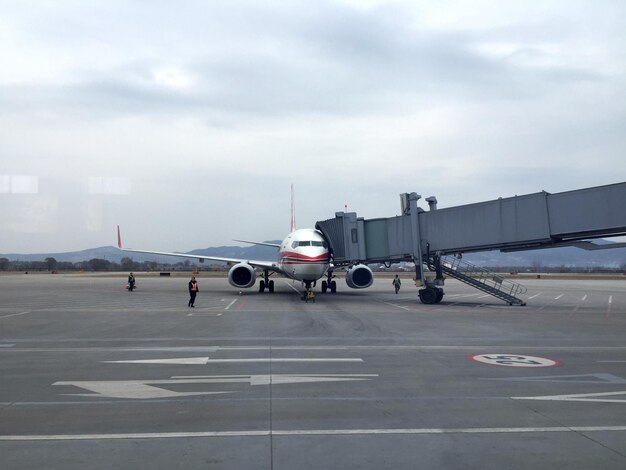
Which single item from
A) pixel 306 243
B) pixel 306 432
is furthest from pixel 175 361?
pixel 306 243

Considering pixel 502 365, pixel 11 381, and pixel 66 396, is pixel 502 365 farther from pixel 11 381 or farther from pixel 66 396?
pixel 11 381

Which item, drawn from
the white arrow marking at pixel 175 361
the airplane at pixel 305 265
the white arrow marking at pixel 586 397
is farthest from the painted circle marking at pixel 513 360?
the airplane at pixel 305 265

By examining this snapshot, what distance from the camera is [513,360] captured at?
543 inches

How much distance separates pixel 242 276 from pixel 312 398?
3057 cm

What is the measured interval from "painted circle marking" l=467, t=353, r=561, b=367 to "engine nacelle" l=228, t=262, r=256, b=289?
87.4 ft

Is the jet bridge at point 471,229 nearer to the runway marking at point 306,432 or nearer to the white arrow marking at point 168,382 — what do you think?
the white arrow marking at point 168,382

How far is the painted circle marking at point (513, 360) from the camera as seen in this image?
43.3ft

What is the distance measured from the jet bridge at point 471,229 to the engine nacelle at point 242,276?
5.58m

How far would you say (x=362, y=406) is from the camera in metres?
9.15

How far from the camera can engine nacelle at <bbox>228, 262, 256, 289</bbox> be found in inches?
1563

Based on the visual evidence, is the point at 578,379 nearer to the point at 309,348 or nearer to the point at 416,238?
the point at 309,348

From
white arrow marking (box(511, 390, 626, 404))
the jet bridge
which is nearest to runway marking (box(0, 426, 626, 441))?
white arrow marking (box(511, 390, 626, 404))

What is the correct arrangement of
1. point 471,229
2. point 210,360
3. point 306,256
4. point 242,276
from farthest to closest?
1. point 242,276
2. point 306,256
3. point 471,229
4. point 210,360

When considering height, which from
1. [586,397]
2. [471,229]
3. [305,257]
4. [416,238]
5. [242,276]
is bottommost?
[586,397]
